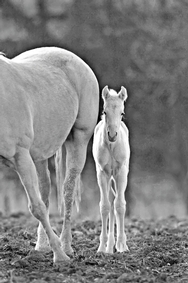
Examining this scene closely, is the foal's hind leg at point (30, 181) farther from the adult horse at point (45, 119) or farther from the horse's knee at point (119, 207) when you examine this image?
the horse's knee at point (119, 207)

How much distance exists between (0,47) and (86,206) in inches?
174

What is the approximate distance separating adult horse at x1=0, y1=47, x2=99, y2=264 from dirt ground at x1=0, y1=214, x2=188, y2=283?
308mm

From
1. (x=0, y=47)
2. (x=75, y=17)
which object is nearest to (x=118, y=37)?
(x=75, y=17)

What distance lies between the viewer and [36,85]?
6.91 metres

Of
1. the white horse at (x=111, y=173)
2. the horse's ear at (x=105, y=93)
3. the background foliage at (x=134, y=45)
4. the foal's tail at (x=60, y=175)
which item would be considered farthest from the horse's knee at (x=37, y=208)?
the background foliage at (x=134, y=45)

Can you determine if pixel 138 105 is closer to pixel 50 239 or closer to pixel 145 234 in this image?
pixel 145 234

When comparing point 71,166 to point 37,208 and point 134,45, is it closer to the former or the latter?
point 37,208

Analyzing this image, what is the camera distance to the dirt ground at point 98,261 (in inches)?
222

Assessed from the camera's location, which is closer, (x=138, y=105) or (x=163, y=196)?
(x=138, y=105)

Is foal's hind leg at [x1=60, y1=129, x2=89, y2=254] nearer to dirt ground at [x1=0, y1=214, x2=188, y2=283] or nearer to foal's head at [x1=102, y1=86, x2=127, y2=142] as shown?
dirt ground at [x1=0, y1=214, x2=188, y2=283]

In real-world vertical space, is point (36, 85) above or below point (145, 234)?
above

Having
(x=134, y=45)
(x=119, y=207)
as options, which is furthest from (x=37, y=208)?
(x=134, y=45)

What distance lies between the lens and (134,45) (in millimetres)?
14844

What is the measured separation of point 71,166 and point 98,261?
1541 mm
